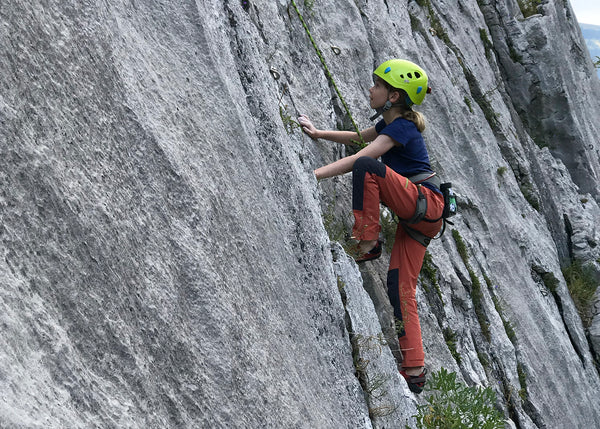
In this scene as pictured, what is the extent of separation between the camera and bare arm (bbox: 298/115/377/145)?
6817 mm

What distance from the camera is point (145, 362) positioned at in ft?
10.7

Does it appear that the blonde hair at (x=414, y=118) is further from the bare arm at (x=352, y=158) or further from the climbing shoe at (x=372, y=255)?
the climbing shoe at (x=372, y=255)

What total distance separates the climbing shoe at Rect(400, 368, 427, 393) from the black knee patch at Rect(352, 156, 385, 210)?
75.1 inches

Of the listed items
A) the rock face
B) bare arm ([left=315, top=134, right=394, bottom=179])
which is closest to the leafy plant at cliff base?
the rock face

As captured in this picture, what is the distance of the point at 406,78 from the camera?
662 centimetres

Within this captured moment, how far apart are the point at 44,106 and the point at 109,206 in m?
0.62

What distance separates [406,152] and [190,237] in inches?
138

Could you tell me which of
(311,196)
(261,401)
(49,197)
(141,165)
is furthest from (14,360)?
(311,196)

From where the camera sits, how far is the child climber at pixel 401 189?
6250 mm

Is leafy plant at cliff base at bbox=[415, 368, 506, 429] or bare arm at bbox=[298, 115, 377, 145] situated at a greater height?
bare arm at bbox=[298, 115, 377, 145]

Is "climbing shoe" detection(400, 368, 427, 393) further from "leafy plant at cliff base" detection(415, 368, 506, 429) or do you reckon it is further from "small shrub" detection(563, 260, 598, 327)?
"small shrub" detection(563, 260, 598, 327)

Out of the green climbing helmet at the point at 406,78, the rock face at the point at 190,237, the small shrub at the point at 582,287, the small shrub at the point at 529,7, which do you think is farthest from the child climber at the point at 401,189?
the small shrub at the point at 529,7

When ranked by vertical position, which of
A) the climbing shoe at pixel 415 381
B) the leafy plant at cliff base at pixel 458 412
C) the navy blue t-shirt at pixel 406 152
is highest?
the navy blue t-shirt at pixel 406 152

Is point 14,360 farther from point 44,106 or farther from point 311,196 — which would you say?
point 311,196
